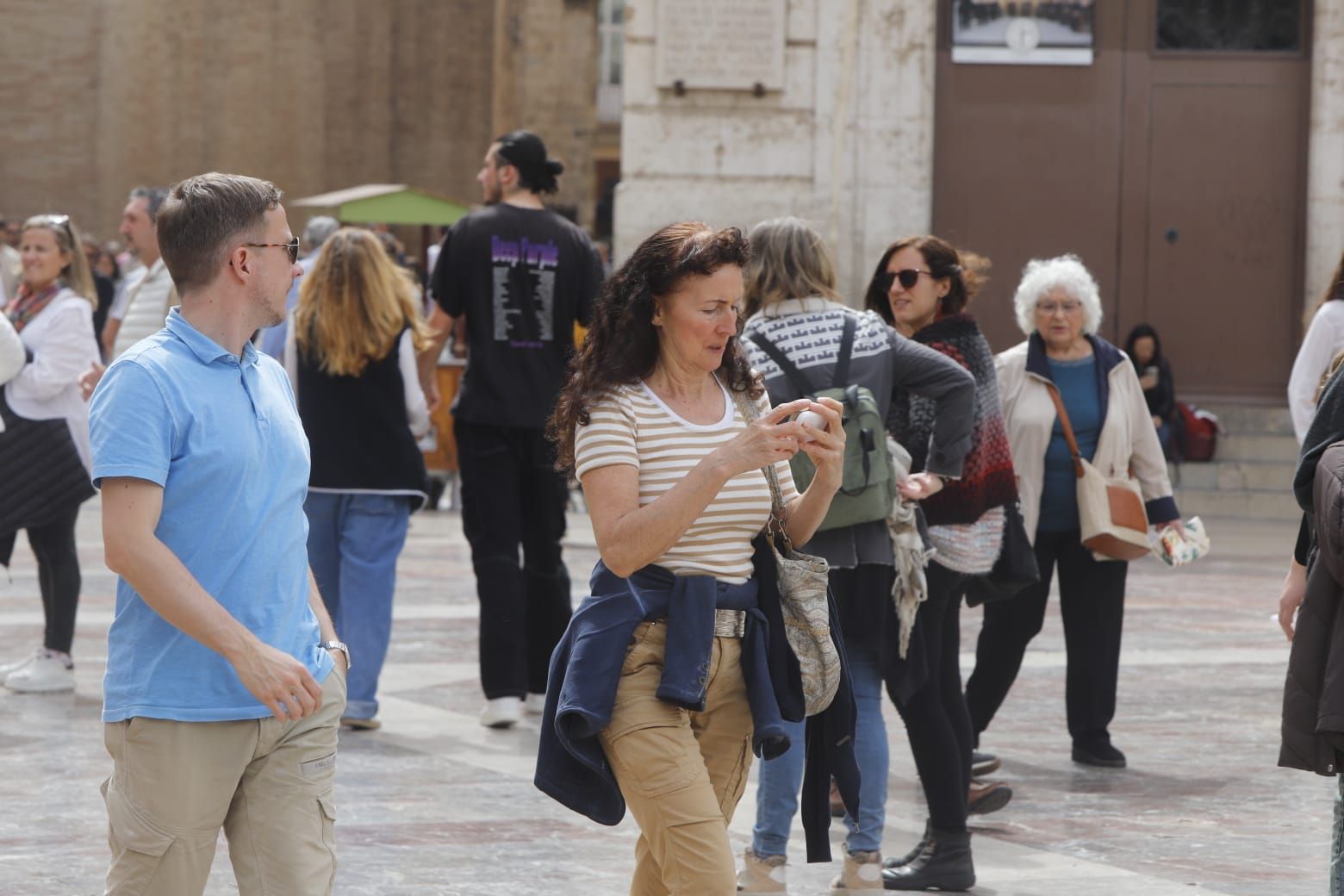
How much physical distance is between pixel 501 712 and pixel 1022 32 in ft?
33.5

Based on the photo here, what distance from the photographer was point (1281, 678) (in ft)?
29.8

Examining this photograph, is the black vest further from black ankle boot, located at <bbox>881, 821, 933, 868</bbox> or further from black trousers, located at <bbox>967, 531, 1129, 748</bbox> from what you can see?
black ankle boot, located at <bbox>881, 821, 933, 868</bbox>

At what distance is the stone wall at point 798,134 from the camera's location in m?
16.0

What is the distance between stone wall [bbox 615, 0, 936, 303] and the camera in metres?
16.0

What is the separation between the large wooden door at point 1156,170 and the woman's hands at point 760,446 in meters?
12.9

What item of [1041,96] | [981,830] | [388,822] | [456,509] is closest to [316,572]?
[388,822]

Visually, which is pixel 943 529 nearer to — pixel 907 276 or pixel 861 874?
pixel 907 276

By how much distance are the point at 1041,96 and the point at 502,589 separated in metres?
9.88

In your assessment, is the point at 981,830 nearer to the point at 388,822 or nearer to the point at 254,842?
the point at 388,822

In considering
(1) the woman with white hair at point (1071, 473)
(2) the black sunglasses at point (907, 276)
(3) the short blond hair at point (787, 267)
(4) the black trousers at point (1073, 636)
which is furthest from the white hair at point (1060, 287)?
(3) the short blond hair at point (787, 267)

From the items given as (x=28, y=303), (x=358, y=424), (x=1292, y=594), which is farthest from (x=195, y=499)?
(x=28, y=303)

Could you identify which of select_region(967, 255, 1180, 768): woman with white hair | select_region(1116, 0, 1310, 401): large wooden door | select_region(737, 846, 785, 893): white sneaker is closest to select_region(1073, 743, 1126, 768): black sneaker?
select_region(967, 255, 1180, 768): woman with white hair

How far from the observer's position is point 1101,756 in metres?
7.35

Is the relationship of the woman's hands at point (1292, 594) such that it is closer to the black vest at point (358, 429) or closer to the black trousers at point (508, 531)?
the black trousers at point (508, 531)
